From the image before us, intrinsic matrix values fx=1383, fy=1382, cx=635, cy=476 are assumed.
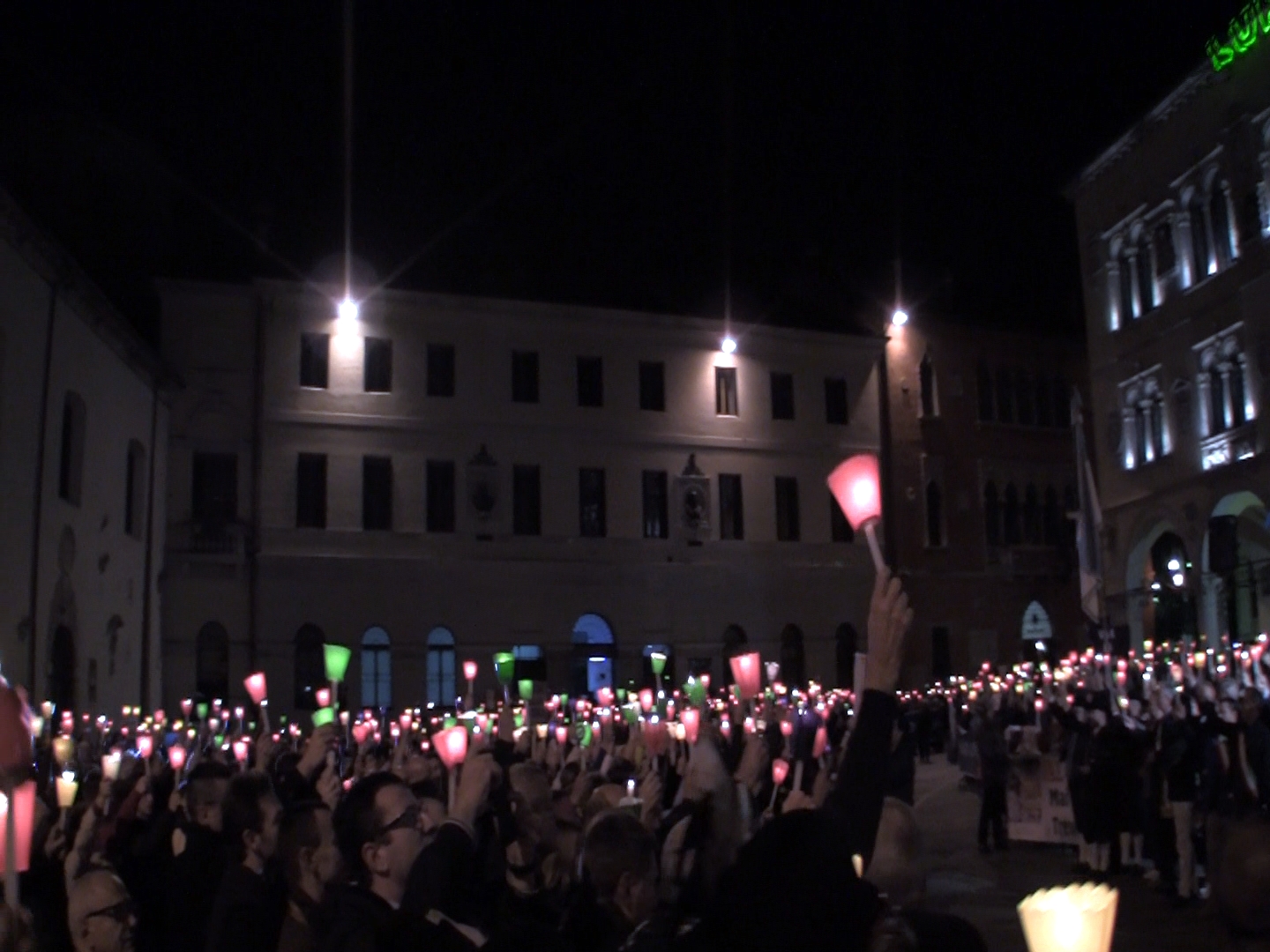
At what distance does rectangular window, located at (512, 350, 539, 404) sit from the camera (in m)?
38.9

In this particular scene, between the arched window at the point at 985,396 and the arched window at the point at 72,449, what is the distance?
91.8 ft

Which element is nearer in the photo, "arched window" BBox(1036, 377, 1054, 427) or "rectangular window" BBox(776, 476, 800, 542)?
"rectangular window" BBox(776, 476, 800, 542)

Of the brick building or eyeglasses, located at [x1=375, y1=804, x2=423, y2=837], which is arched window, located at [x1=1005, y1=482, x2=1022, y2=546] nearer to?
the brick building

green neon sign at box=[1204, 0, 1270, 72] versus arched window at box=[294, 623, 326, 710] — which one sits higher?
green neon sign at box=[1204, 0, 1270, 72]

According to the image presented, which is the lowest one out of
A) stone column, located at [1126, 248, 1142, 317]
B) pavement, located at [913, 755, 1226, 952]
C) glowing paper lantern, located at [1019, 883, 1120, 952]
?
pavement, located at [913, 755, 1226, 952]

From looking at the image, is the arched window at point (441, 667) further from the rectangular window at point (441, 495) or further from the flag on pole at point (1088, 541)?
the flag on pole at point (1088, 541)

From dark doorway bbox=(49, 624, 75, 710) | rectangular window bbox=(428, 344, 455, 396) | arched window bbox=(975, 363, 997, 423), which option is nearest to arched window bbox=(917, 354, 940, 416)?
arched window bbox=(975, 363, 997, 423)

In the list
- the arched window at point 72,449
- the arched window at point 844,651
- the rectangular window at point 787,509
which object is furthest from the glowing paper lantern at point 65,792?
the rectangular window at point 787,509

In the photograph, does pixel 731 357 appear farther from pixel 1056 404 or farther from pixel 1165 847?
pixel 1165 847

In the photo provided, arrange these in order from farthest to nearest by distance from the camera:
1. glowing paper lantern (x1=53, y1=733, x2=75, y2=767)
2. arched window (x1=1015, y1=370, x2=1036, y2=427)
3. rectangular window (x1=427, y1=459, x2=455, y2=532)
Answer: arched window (x1=1015, y1=370, x2=1036, y2=427) → rectangular window (x1=427, y1=459, x2=455, y2=532) → glowing paper lantern (x1=53, y1=733, x2=75, y2=767)

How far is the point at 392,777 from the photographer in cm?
439

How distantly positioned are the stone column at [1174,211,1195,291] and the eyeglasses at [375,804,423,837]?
30916mm

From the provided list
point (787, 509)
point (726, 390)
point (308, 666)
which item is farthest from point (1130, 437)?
point (308, 666)

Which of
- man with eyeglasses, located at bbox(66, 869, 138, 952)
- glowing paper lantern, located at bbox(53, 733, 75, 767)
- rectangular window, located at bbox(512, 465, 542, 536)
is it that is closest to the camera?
man with eyeglasses, located at bbox(66, 869, 138, 952)
